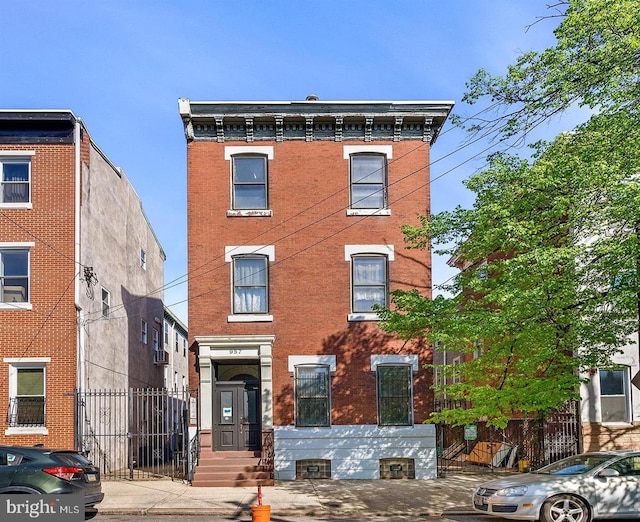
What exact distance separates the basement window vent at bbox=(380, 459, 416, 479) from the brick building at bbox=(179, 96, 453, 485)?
0.10ft

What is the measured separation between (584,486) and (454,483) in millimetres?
7341

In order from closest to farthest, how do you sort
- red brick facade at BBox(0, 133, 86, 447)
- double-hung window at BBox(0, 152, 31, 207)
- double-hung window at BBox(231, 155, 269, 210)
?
red brick facade at BBox(0, 133, 86, 447)
double-hung window at BBox(0, 152, 31, 207)
double-hung window at BBox(231, 155, 269, 210)

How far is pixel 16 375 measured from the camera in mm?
21984

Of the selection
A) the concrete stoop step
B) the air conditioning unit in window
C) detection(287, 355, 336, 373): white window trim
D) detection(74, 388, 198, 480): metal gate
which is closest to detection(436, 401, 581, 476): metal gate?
detection(287, 355, 336, 373): white window trim

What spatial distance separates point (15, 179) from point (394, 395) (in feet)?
42.8

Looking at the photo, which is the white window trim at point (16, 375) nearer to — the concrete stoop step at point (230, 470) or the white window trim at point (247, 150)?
the concrete stoop step at point (230, 470)

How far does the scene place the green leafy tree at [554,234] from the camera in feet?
43.1

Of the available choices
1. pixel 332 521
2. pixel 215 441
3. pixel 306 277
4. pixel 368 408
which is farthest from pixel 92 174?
pixel 332 521

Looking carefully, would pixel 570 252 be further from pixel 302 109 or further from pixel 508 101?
pixel 302 109

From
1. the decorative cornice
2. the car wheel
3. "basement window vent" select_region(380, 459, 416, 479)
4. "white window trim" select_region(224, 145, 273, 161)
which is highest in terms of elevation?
the decorative cornice

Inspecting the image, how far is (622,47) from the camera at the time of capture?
42.0 ft

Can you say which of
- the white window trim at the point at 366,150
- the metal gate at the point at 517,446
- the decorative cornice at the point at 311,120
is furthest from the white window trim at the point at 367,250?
the metal gate at the point at 517,446

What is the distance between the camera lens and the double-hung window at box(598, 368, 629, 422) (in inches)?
901

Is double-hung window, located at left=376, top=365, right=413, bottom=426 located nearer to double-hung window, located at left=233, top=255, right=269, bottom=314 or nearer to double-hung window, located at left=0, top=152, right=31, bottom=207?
double-hung window, located at left=233, top=255, right=269, bottom=314
